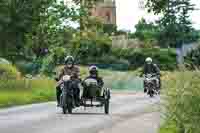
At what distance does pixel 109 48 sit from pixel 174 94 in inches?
3037

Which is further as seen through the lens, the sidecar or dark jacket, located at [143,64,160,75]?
dark jacket, located at [143,64,160,75]

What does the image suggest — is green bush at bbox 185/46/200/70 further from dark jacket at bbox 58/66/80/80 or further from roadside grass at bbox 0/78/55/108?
roadside grass at bbox 0/78/55/108

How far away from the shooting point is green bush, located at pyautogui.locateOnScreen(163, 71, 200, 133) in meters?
11.5

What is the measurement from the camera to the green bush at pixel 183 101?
37.7ft

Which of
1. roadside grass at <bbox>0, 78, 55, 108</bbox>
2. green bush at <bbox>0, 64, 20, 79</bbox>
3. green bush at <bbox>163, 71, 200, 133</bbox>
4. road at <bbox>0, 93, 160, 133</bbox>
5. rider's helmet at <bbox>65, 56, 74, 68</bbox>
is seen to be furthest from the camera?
green bush at <bbox>0, 64, 20, 79</bbox>

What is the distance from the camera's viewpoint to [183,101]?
12055mm

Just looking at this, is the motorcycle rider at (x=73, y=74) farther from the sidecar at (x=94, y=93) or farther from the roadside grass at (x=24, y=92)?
the roadside grass at (x=24, y=92)

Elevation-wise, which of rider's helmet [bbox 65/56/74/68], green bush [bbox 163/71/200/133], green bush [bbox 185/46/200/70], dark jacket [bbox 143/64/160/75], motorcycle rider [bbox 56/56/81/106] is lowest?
dark jacket [bbox 143/64/160/75]

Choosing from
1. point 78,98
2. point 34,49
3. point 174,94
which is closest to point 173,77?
point 174,94

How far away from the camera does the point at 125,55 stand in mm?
87938

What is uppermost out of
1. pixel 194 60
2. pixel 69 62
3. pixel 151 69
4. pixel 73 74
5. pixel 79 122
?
pixel 194 60

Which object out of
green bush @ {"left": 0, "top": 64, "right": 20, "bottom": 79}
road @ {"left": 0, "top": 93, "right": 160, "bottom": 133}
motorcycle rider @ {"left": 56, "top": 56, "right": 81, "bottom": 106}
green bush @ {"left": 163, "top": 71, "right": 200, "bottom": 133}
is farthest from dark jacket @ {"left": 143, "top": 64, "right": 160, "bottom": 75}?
green bush @ {"left": 163, "top": 71, "right": 200, "bottom": 133}

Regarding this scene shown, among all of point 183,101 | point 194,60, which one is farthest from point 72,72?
point 183,101

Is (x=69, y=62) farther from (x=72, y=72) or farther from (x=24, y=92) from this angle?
(x=24, y=92)
